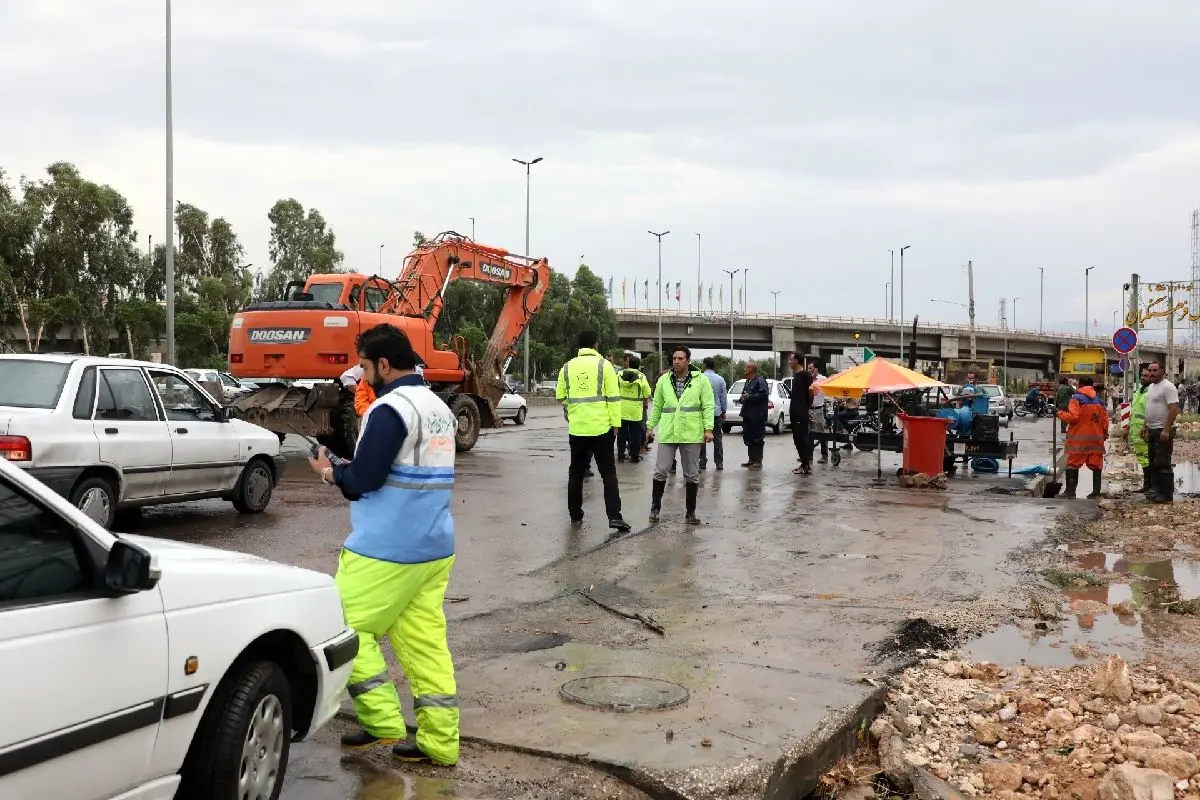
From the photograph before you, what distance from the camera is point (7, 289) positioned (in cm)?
4275

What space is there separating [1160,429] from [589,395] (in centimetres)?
746

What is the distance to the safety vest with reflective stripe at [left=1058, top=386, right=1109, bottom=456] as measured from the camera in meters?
13.7

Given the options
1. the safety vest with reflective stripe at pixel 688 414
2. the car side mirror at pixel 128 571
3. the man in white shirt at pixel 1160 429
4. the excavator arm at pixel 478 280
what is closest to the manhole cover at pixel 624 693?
the car side mirror at pixel 128 571

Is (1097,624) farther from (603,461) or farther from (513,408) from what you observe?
(513,408)

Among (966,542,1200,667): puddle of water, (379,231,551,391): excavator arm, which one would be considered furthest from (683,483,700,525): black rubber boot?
(379,231,551,391): excavator arm

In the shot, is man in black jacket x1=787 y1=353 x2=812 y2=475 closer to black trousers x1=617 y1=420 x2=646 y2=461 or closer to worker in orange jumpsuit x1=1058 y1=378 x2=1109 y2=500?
black trousers x1=617 y1=420 x2=646 y2=461

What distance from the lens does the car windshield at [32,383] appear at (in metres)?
8.64

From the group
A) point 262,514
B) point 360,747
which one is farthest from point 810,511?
point 360,747

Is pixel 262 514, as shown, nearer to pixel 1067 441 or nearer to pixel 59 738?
pixel 59 738

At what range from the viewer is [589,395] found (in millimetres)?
10531

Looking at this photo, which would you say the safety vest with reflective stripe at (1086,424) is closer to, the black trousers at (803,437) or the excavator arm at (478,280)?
the black trousers at (803,437)

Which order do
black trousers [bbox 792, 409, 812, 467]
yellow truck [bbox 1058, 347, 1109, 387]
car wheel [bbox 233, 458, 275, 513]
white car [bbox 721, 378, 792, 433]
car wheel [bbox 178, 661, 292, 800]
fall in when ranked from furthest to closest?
yellow truck [bbox 1058, 347, 1109, 387]
white car [bbox 721, 378, 792, 433]
black trousers [bbox 792, 409, 812, 467]
car wheel [bbox 233, 458, 275, 513]
car wheel [bbox 178, 661, 292, 800]

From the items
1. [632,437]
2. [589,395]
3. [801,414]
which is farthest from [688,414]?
[632,437]

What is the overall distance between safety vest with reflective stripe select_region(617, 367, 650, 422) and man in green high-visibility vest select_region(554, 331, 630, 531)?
371 centimetres
